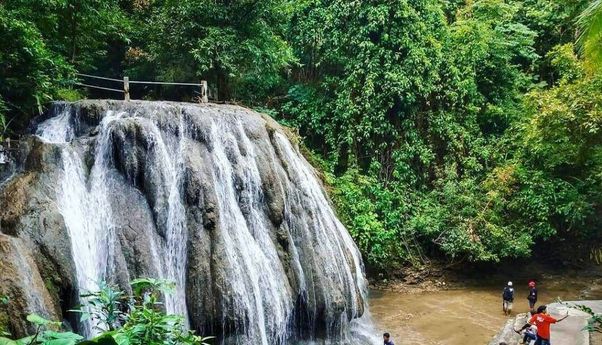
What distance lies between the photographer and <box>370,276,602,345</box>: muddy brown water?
1205 cm

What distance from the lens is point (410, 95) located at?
1703 centimetres

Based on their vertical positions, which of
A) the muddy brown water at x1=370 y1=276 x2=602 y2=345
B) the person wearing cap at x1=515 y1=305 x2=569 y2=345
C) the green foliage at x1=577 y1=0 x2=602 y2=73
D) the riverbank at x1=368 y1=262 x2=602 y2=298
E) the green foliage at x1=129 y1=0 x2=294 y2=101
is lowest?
the muddy brown water at x1=370 y1=276 x2=602 y2=345

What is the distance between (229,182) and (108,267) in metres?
3.15

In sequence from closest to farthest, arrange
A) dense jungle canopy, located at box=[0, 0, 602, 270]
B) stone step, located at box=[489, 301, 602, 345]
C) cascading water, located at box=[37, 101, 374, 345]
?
cascading water, located at box=[37, 101, 374, 345]
stone step, located at box=[489, 301, 602, 345]
dense jungle canopy, located at box=[0, 0, 602, 270]

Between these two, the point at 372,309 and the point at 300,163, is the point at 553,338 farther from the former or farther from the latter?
the point at 300,163

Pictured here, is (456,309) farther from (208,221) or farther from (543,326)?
(208,221)

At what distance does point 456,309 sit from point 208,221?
822cm

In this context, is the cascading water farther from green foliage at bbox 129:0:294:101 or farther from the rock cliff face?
green foliage at bbox 129:0:294:101

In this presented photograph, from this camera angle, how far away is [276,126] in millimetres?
13141

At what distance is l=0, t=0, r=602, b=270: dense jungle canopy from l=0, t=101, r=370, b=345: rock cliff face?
396cm

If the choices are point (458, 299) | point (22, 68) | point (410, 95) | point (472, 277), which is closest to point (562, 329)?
point (458, 299)

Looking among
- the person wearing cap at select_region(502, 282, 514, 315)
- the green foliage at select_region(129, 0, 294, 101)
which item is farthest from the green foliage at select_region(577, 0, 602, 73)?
the green foliage at select_region(129, 0, 294, 101)

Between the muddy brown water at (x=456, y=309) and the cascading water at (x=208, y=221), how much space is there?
52.0 inches

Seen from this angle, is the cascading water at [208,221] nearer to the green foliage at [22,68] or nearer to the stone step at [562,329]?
the green foliage at [22,68]
